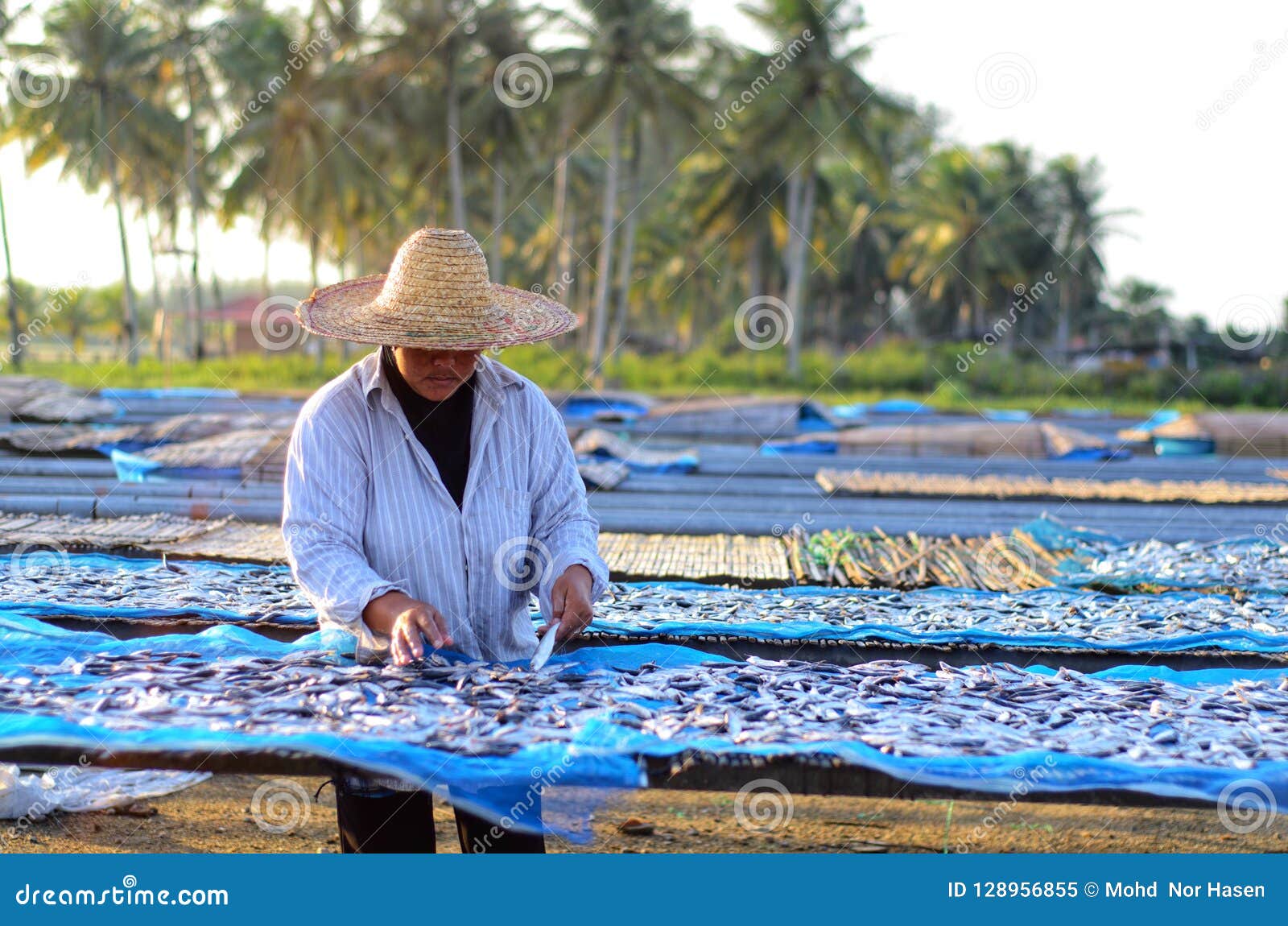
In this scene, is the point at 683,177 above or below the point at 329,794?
above

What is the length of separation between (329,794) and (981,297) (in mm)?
37733

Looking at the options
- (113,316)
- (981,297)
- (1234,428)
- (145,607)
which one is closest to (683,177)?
(981,297)

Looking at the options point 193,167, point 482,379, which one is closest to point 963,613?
point 482,379

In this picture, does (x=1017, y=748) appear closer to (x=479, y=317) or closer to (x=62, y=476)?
(x=479, y=317)

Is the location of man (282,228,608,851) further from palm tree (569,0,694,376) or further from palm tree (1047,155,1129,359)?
palm tree (1047,155,1129,359)

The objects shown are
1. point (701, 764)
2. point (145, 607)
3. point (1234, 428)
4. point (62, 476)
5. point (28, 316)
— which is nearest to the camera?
point (701, 764)

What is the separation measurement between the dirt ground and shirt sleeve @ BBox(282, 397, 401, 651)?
1071 millimetres

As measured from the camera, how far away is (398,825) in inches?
92.0

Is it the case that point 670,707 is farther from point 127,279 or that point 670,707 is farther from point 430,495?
point 127,279

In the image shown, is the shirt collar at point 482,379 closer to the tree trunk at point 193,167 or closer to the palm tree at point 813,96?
the palm tree at point 813,96

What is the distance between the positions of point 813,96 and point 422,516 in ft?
77.3

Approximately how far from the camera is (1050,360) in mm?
28500

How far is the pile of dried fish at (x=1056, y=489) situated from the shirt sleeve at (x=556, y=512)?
557 cm

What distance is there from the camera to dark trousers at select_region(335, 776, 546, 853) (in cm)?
233
